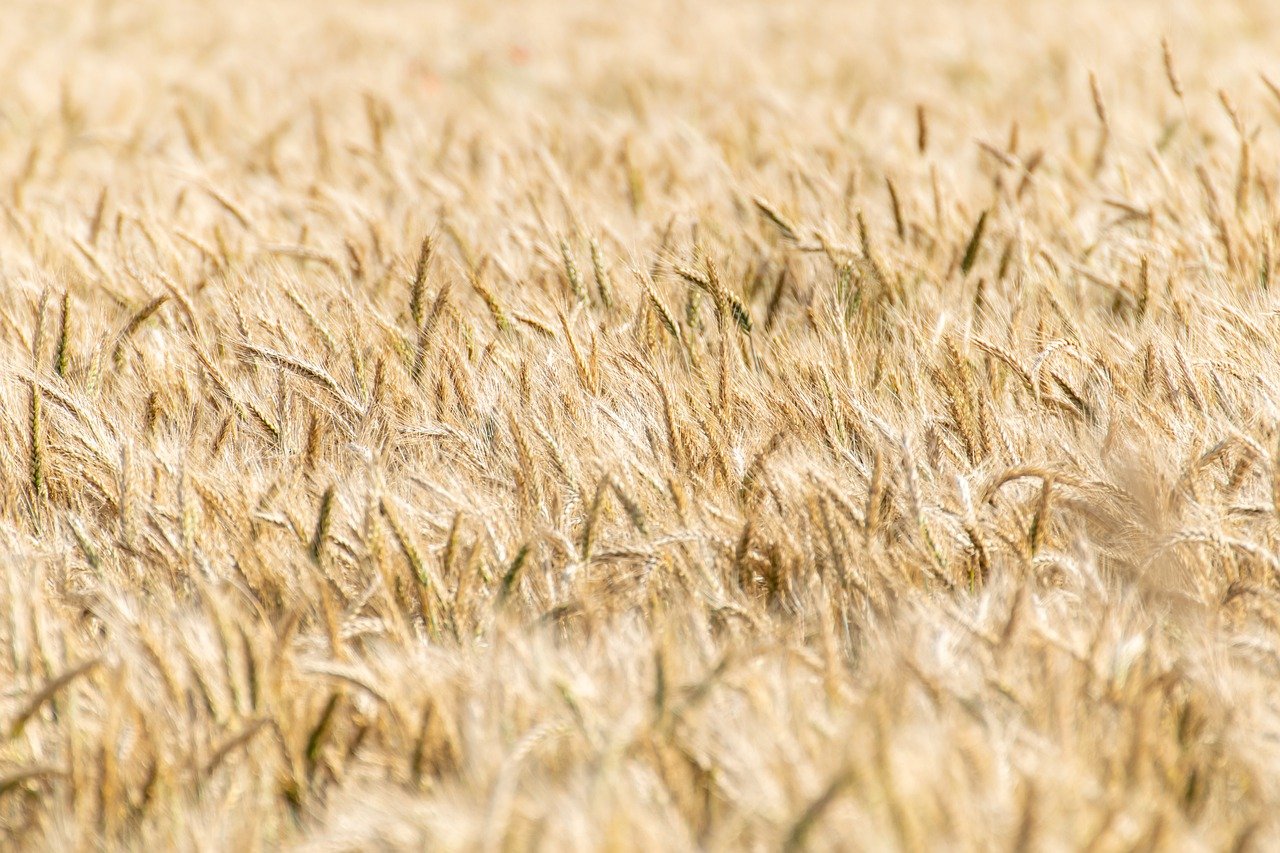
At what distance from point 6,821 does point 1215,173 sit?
2671 millimetres

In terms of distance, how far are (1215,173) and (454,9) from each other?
6.28 m

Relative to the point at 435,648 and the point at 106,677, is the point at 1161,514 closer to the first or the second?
the point at 435,648

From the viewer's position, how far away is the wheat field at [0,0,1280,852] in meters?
1.19

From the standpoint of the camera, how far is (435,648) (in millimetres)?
1425

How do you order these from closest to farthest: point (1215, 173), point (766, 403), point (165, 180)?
point (766, 403), point (1215, 173), point (165, 180)

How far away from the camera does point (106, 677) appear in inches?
53.5

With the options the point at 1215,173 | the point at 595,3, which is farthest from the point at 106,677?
the point at 595,3

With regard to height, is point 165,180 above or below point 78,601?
above

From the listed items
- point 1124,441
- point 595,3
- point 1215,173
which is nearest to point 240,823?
point 1124,441

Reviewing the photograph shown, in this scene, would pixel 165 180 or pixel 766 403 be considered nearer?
pixel 766 403

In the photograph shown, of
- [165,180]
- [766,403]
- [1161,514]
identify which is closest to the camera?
[1161,514]

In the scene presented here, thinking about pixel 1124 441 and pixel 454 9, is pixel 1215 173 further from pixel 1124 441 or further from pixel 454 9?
pixel 454 9

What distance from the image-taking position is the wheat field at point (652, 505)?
3.90 ft

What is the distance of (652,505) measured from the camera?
1692 mm
